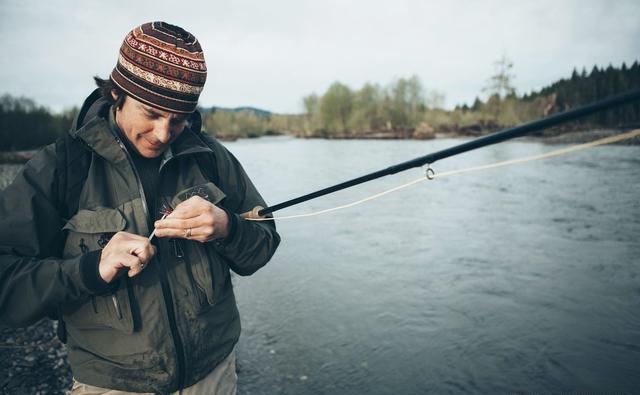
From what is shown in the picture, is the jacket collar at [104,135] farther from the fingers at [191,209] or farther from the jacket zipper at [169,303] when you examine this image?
the fingers at [191,209]

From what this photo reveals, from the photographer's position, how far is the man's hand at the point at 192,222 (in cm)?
193

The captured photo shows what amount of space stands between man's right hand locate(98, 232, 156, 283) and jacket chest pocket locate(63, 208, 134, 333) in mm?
174

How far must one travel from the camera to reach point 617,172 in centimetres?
2055

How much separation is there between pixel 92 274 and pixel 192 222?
0.49 meters

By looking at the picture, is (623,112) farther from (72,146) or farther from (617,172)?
(72,146)

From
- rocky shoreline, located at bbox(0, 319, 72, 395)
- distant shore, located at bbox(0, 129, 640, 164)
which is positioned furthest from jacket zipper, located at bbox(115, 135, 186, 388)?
distant shore, located at bbox(0, 129, 640, 164)

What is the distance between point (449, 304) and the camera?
22.8 ft

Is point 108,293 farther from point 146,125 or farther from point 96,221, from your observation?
point 146,125

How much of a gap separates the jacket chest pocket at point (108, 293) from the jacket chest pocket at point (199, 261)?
0.29 metres

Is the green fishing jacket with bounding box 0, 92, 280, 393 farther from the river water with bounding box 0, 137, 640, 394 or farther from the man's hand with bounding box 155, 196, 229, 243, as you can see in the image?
the river water with bounding box 0, 137, 640, 394

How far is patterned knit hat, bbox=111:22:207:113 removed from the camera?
2.06m

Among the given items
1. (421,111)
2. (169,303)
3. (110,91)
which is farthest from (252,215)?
(421,111)

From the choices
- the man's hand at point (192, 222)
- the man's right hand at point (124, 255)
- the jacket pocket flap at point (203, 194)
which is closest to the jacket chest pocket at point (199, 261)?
the jacket pocket flap at point (203, 194)

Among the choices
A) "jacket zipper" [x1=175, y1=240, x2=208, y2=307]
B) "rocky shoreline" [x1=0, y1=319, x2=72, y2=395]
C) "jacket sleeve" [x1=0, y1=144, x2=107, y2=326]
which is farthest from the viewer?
"rocky shoreline" [x1=0, y1=319, x2=72, y2=395]
